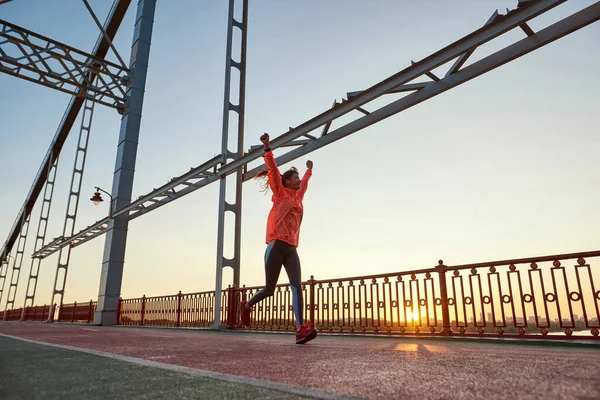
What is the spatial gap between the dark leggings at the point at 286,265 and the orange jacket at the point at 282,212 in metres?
0.09

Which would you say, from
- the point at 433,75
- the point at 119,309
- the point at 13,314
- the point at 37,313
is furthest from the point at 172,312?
the point at 13,314

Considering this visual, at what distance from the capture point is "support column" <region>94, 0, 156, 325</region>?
1559 centimetres

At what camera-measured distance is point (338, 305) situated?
880 cm

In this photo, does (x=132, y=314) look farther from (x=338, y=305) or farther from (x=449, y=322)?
(x=449, y=322)

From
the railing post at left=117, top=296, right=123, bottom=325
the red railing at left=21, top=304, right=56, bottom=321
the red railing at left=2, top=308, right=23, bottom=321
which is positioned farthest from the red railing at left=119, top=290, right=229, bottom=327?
the red railing at left=2, top=308, right=23, bottom=321

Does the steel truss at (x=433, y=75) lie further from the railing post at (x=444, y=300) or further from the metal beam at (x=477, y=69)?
the railing post at (x=444, y=300)

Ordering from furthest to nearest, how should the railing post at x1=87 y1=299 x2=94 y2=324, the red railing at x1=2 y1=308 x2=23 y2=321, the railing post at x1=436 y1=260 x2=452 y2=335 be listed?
1. the red railing at x1=2 y1=308 x2=23 y2=321
2. the railing post at x1=87 y1=299 x2=94 y2=324
3. the railing post at x1=436 y1=260 x2=452 y2=335

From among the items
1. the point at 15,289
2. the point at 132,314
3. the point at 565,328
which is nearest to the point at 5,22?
the point at 132,314

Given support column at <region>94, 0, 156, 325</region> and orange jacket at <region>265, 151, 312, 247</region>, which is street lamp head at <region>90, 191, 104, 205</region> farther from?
orange jacket at <region>265, 151, 312, 247</region>

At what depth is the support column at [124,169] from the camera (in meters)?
15.6

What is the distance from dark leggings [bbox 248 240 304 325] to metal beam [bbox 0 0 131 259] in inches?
721

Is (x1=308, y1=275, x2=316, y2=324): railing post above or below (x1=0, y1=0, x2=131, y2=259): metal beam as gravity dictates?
below

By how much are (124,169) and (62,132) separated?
20.1m

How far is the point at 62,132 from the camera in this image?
3172cm
